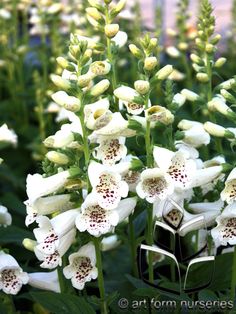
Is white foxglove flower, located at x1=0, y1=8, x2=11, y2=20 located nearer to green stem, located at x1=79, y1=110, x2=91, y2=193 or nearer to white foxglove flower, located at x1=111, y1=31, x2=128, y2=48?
white foxglove flower, located at x1=111, y1=31, x2=128, y2=48

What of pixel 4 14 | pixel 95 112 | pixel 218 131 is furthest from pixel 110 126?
pixel 4 14

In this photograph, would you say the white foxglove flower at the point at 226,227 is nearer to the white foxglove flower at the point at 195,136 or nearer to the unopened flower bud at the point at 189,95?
the white foxglove flower at the point at 195,136

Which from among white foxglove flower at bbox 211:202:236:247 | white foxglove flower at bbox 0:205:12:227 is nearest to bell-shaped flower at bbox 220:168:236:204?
white foxglove flower at bbox 211:202:236:247

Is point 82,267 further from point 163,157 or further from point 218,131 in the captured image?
point 218,131

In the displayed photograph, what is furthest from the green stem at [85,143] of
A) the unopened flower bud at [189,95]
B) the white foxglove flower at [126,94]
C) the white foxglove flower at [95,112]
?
the unopened flower bud at [189,95]

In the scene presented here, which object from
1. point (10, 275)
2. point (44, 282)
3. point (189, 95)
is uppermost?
point (189, 95)
